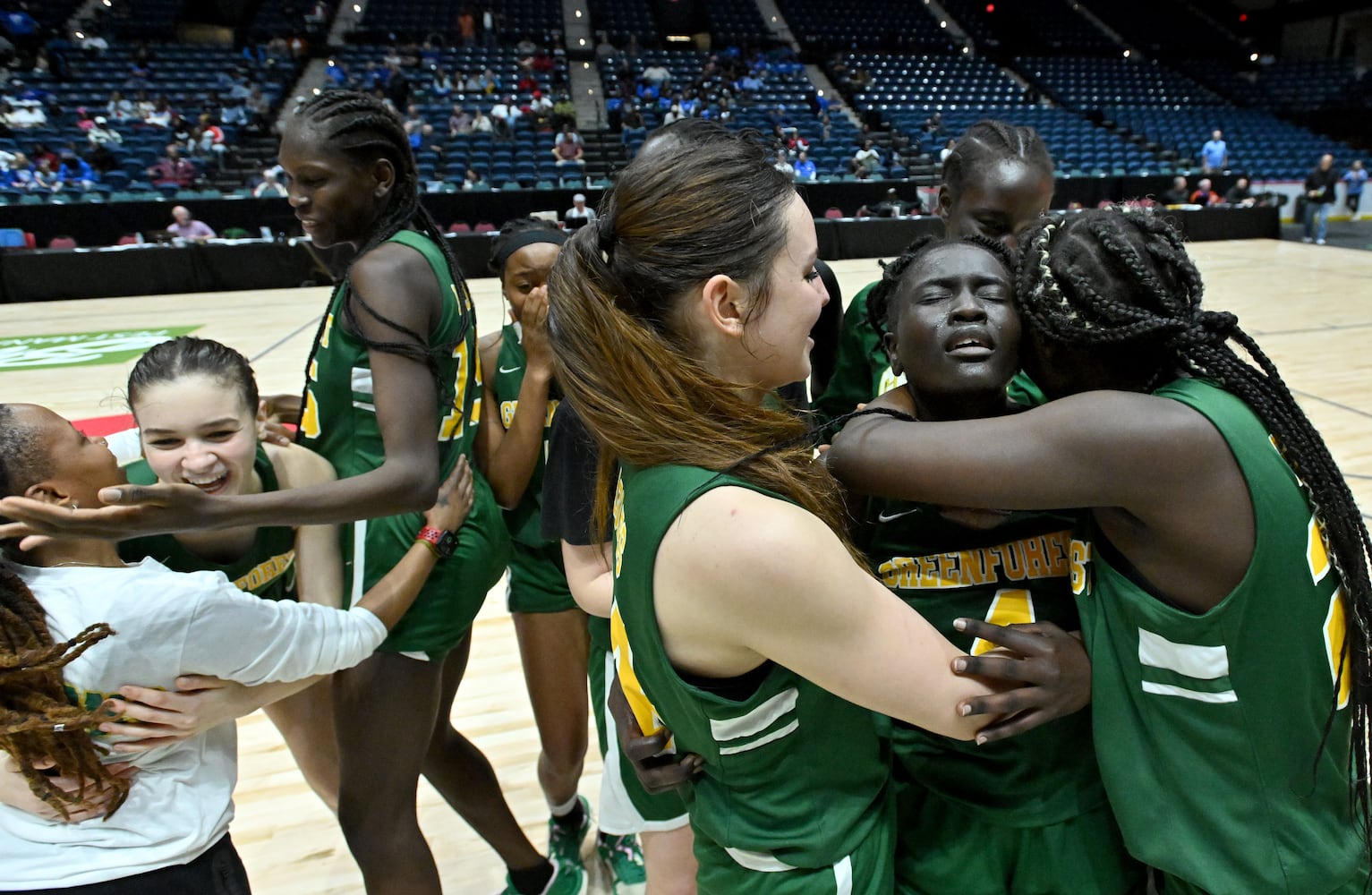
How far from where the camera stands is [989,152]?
1819 mm

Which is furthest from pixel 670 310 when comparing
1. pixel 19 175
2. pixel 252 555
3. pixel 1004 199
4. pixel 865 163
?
pixel 19 175

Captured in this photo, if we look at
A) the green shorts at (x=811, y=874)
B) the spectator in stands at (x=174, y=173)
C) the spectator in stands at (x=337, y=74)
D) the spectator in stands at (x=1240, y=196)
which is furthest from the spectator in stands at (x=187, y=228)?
the spectator in stands at (x=1240, y=196)

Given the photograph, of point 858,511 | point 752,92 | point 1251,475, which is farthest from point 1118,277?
point 752,92

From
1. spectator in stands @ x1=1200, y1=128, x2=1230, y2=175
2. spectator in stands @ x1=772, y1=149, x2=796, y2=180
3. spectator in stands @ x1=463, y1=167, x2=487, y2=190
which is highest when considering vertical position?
spectator in stands @ x1=1200, y1=128, x2=1230, y2=175

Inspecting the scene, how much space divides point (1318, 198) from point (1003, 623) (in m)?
15.3

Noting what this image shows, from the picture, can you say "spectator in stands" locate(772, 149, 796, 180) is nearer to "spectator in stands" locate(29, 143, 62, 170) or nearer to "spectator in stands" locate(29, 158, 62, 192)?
"spectator in stands" locate(29, 158, 62, 192)

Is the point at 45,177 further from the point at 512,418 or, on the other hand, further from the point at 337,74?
the point at 512,418

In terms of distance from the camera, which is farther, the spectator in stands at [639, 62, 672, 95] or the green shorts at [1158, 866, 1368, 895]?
the spectator in stands at [639, 62, 672, 95]

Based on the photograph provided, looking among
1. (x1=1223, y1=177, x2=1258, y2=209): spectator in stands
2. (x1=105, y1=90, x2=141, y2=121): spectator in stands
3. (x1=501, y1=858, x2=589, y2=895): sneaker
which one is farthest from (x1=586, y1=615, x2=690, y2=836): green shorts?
(x1=105, y1=90, x2=141, y2=121): spectator in stands

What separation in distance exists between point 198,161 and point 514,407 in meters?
13.5

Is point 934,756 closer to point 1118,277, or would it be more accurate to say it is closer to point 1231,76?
point 1118,277

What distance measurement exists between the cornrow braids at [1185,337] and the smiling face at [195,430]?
48.6 inches

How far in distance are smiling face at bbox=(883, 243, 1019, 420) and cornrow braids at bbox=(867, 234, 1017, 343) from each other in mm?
30

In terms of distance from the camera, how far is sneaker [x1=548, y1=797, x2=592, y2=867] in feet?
6.89
